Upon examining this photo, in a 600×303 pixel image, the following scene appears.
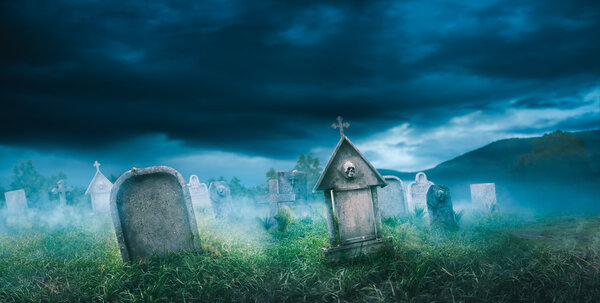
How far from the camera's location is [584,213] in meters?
10.4

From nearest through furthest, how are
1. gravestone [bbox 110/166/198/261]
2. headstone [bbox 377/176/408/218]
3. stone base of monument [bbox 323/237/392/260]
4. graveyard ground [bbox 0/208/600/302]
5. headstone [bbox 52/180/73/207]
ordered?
graveyard ground [bbox 0/208/600/302]
stone base of monument [bbox 323/237/392/260]
gravestone [bbox 110/166/198/261]
headstone [bbox 377/176/408/218]
headstone [bbox 52/180/73/207]

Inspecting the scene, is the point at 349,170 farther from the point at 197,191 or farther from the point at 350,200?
the point at 197,191

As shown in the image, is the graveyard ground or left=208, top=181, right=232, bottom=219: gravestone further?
left=208, top=181, right=232, bottom=219: gravestone

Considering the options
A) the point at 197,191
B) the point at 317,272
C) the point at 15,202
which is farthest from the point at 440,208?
the point at 15,202

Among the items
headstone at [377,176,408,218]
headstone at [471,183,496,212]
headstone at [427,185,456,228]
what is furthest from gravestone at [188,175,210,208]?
headstone at [471,183,496,212]

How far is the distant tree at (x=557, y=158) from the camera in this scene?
1334 cm

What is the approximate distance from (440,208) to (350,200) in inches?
142

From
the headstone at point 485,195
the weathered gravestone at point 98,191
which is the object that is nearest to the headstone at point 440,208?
the headstone at point 485,195

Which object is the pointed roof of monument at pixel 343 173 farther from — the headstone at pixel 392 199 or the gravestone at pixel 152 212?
the headstone at pixel 392 199

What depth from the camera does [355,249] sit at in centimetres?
585

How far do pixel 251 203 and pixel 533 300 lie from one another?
11455mm

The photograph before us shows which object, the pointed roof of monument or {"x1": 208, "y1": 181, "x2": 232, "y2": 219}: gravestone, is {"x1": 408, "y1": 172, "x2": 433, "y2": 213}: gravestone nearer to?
{"x1": 208, "y1": 181, "x2": 232, "y2": 219}: gravestone

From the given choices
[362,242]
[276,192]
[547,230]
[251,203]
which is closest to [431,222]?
[547,230]

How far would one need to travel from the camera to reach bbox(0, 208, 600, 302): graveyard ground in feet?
13.6
